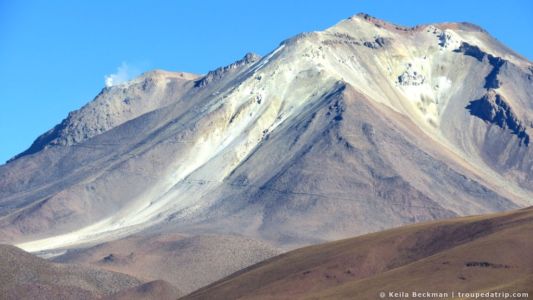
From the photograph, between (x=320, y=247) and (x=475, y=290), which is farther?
(x=320, y=247)

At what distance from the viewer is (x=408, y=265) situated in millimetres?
131375

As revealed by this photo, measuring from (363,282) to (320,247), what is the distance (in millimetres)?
31879

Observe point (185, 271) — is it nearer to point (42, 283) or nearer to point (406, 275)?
point (42, 283)

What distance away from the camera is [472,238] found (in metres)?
137

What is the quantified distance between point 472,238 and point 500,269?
55.6ft

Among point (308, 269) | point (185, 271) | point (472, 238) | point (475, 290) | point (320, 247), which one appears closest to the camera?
point (475, 290)

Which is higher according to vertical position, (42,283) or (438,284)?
(42,283)

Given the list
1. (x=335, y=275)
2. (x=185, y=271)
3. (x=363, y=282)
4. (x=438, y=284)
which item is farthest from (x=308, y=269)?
(x=185, y=271)

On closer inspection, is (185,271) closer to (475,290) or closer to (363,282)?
(363,282)

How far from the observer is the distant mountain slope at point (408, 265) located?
395 ft

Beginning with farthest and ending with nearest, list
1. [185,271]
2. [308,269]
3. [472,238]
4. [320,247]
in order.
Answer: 1. [185,271]
2. [320,247]
3. [308,269]
4. [472,238]

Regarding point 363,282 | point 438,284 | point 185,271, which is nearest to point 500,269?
point 438,284

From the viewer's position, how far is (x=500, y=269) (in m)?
120

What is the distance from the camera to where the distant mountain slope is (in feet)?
395
